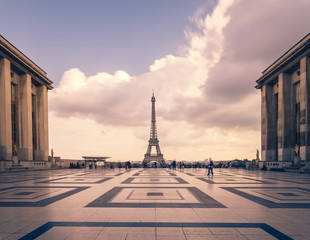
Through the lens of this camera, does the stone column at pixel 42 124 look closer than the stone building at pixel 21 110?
No

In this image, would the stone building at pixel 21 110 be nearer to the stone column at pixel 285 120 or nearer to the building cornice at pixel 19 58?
the building cornice at pixel 19 58

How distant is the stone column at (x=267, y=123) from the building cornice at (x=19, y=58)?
56658mm

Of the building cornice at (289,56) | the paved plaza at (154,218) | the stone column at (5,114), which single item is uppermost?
the building cornice at (289,56)

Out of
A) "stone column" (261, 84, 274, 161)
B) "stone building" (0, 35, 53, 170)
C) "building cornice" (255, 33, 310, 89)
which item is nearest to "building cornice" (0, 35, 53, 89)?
"stone building" (0, 35, 53, 170)

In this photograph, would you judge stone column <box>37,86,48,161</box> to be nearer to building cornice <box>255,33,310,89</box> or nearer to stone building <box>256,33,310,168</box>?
stone building <box>256,33,310,168</box>

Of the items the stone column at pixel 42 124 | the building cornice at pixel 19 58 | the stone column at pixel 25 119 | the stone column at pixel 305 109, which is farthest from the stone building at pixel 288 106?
the stone column at pixel 42 124

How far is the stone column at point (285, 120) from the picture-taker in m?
40.2

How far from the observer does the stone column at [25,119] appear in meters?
41.5

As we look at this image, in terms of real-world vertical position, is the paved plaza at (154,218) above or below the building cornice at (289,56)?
below

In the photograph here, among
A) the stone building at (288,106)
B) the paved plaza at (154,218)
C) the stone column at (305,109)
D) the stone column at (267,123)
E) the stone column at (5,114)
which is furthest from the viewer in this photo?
the stone column at (267,123)

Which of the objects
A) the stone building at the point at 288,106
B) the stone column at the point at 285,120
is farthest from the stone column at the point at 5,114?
the stone column at the point at 285,120

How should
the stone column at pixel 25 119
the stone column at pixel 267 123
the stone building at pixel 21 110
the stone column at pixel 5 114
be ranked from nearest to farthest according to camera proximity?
the stone column at pixel 5 114 → the stone building at pixel 21 110 → the stone column at pixel 25 119 → the stone column at pixel 267 123

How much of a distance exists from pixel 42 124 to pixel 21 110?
30.3ft

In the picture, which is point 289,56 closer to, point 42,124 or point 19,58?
point 19,58
